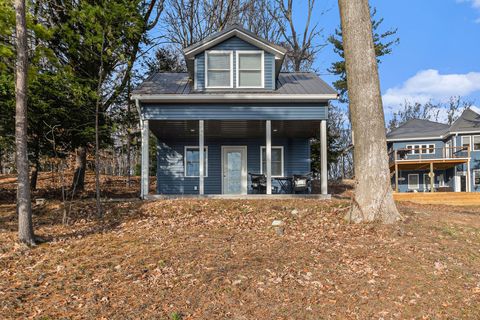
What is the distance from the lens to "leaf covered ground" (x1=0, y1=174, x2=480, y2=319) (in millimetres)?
3783

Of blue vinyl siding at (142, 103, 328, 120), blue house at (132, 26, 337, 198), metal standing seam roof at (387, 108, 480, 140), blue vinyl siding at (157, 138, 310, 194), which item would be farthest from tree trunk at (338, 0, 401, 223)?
metal standing seam roof at (387, 108, 480, 140)

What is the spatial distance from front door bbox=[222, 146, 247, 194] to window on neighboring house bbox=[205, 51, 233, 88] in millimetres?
3253

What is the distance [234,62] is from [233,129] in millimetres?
2476

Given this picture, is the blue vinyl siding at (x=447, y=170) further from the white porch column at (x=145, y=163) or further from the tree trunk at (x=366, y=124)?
the white porch column at (x=145, y=163)

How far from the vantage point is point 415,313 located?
148 inches

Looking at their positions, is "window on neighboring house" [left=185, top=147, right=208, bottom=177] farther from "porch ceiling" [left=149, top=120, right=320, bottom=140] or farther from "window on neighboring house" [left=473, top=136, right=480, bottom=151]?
"window on neighboring house" [left=473, top=136, right=480, bottom=151]

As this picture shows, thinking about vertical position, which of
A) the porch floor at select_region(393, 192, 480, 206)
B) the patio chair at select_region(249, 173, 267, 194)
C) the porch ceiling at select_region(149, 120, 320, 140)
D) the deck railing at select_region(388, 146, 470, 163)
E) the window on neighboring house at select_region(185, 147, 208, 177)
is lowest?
the porch floor at select_region(393, 192, 480, 206)

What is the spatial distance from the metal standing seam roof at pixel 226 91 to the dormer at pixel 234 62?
34 centimetres

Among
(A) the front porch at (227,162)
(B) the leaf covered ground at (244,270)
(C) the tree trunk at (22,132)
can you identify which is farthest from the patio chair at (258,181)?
(C) the tree trunk at (22,132)

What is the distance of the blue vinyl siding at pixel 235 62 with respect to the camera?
38.2ft

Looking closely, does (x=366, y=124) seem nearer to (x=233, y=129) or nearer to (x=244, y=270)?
(x=244, y=270)

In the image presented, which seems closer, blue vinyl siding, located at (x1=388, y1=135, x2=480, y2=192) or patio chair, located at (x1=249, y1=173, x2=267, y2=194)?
patio chair, located at (x1=249, y1=173, x2=267, y2=194)

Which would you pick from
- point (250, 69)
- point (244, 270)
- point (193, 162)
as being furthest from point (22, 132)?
point (193, 162)

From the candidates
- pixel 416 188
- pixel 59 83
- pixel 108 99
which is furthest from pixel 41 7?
pixel 416 188
